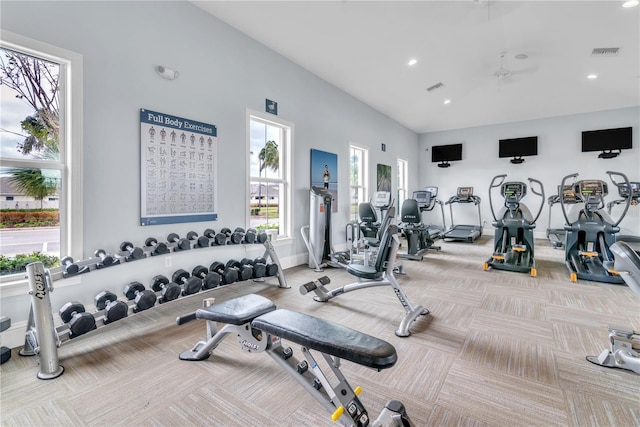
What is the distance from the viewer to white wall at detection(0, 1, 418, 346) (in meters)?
2.69

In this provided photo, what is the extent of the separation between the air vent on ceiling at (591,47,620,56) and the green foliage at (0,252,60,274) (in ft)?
25.9

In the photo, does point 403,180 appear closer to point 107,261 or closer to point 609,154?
point 609,154

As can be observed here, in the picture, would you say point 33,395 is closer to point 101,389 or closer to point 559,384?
point 101,389

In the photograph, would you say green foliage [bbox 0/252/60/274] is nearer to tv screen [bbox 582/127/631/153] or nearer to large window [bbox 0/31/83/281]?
large window [bbox 0/31/83/281]

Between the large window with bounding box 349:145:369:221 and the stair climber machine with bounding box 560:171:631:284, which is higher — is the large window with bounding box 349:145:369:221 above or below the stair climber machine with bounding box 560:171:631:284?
above

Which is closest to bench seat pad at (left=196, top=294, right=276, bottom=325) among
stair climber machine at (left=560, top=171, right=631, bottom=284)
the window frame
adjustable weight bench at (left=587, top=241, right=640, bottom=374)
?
adjustable weight bench at (left=587, top=241, right=640, bottom=374)

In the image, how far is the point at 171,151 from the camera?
339 cm

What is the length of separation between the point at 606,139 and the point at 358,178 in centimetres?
651

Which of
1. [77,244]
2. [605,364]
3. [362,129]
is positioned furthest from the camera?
[362,129]

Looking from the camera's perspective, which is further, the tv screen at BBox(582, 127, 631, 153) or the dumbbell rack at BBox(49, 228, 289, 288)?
the tv screen at BBox(582, 127, 631, 153)

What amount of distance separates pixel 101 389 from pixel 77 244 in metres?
1.40

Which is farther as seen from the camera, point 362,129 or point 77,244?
point 362,129

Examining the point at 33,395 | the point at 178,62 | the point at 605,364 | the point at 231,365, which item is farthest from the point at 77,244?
the point at 605,364

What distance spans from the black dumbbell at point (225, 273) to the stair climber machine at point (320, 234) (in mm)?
1685
